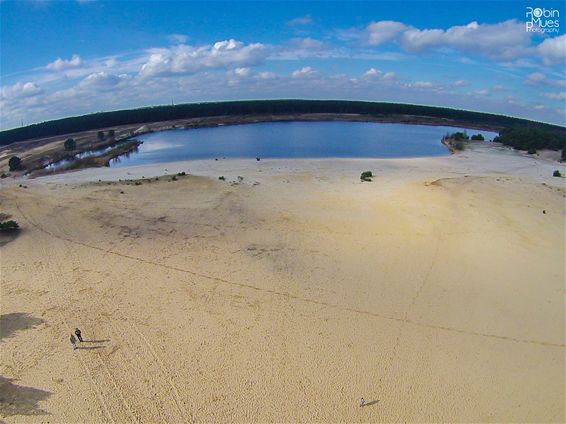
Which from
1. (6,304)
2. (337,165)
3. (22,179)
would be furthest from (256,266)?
(22,179)

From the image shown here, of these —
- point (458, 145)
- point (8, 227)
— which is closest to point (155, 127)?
point (458, 145)

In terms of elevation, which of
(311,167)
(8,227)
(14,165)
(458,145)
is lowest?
(8,227)

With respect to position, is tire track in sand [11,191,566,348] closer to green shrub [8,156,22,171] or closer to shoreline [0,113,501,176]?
green shrub [8,156,22,171]

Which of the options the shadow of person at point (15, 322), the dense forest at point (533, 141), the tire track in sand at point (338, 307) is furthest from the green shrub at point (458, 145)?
the shadow of person at point (15, 322)

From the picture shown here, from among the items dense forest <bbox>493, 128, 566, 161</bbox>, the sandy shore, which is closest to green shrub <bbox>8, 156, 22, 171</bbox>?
the sandy shore

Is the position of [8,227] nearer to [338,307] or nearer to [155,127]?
[338,307]

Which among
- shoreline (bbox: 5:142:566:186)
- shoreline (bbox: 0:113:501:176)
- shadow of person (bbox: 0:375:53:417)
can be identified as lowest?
shadow of person (bbox: 0:375:53:417)

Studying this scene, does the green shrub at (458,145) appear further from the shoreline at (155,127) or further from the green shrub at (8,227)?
the green shrub at (8,227)
